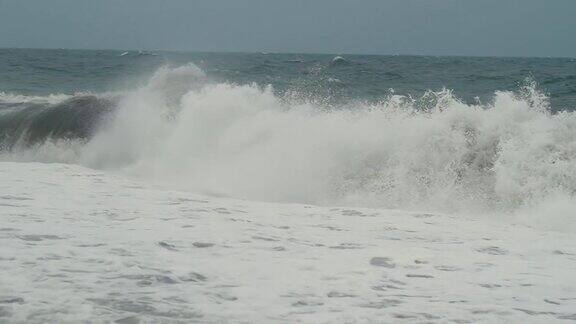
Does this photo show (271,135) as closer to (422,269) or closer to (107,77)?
(422,269)

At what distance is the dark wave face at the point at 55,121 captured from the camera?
14492 millimetres

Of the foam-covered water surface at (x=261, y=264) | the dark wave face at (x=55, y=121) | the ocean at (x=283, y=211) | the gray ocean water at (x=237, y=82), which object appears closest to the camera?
the foam-covered water surface at (x=261, y=264)

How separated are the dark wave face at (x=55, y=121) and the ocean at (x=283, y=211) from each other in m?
0.07

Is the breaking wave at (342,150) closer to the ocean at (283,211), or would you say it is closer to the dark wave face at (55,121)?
the ocean at (283,211)

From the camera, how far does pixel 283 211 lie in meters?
7.41

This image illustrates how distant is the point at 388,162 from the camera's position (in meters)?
Result: 9.68

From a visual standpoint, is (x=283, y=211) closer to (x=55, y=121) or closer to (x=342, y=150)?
(x=342, y=150)

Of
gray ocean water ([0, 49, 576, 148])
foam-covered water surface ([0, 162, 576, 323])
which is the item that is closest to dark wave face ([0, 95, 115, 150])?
gray ocean water ([0, 49, 576, 148])

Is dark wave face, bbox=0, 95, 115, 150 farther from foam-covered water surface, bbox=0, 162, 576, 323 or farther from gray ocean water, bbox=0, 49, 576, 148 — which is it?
foam-covered water surface, bbox=0, 162, 576, 323

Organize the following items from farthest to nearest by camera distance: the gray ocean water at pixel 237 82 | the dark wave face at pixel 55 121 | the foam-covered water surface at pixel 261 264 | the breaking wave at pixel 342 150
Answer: the gray ocean water at pixel 237 82, the dark wave face at pixel 55 121, the breaking wave at pixel 342 150, the foam-covered water surface at pixel 261 264

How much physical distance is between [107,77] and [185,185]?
23148 mm

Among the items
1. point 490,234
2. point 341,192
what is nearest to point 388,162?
point 341,192

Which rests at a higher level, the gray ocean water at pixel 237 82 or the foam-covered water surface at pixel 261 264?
the gray ocean water at pixel 237 82

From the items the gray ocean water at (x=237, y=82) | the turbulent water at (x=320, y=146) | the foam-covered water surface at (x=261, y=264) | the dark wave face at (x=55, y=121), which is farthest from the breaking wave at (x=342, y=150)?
the foam-covered water surface at (x=261, y=264)
